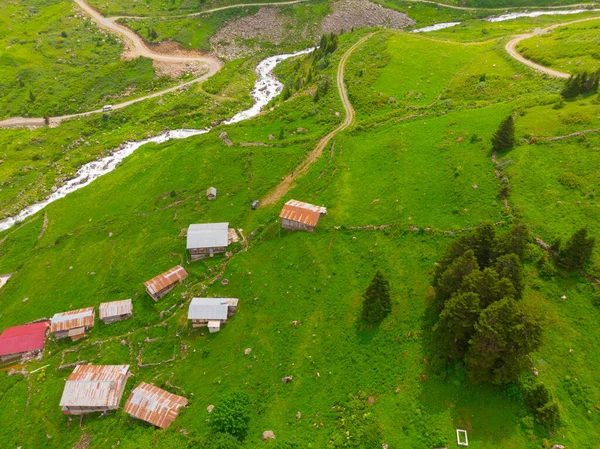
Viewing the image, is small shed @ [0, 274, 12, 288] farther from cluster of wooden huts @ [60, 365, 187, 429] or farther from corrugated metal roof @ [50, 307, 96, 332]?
cluster of wooden huts @ [60, 365, 187, 429]

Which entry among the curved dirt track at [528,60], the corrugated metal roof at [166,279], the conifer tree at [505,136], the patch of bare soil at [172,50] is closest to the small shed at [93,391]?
the corrugated metal roof at [166,279]

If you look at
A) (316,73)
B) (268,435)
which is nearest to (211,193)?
(268,435)

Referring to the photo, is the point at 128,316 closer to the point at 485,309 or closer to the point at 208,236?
the point at 208,236

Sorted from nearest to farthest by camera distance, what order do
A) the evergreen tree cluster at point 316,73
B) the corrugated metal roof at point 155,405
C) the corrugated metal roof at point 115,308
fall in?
the corrugated metal roof at point 155,405 < the corrugated metal roof at point 115,308 < the evergreen tree cluster at point 316,73

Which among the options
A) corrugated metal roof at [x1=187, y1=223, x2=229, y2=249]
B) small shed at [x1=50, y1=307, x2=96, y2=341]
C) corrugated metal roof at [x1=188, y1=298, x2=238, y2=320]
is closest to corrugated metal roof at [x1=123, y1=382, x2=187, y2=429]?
corrugated metal roof at [x1=188, y1=298, x2=238, y2=320]

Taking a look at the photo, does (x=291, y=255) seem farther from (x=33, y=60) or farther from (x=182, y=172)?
(x=33, y=60)

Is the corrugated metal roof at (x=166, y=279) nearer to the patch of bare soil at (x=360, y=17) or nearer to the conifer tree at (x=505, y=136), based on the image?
the conifer tree at (x=505, y=136)
